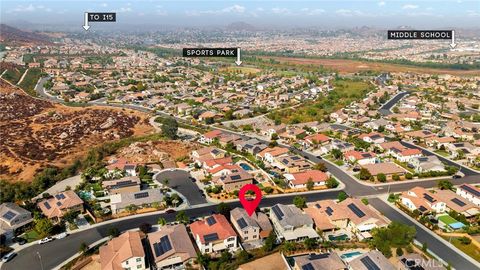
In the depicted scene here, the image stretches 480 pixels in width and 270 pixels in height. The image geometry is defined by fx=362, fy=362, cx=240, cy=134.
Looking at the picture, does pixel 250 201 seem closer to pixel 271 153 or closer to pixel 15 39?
pixel 271 153

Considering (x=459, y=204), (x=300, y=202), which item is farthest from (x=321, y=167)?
(x=459, y=204)

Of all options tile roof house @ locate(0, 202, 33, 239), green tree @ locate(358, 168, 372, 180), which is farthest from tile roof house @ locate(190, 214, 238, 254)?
green tree @ locate(358, 168, 372, 180)

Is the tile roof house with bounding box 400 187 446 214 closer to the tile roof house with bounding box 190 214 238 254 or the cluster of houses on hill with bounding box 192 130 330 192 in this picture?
the cluster of houses on hill with bounding box 192 130 330 192

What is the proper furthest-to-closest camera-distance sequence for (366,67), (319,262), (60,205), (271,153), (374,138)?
(366,67)
(374,138)
(271,153)
(60,205)
(319,262)

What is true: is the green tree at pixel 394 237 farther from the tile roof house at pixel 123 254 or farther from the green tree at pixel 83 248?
the green tree at pixel 83 248

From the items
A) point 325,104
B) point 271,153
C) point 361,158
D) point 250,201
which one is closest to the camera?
point 250,201

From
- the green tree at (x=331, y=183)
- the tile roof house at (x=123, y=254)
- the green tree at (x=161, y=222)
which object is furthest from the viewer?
the green tree at (x=331, y=183)

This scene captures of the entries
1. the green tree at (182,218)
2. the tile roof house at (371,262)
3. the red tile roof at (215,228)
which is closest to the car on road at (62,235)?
the green tree at (182,218)

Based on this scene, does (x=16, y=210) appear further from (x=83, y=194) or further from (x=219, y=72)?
(x=219, y=72)
